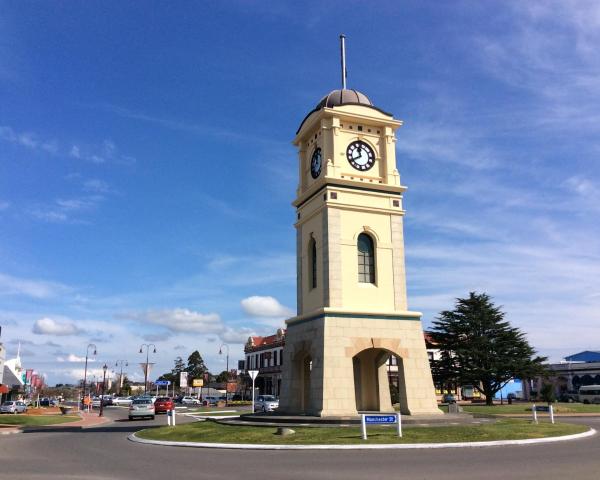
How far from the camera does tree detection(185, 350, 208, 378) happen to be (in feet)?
479

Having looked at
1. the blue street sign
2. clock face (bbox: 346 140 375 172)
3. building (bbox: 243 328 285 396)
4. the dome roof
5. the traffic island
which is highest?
the dome roof

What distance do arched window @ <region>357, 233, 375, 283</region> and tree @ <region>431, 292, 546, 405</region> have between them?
32.9m

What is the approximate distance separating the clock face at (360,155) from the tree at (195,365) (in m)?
125

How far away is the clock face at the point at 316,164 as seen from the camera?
30.6 m

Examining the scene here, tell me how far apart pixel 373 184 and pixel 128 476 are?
2001 centimetres

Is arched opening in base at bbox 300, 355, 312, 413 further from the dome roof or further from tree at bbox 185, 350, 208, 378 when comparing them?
tree at bbox 185, 350, 208, 378

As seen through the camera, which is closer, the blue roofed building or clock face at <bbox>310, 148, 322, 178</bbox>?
clock face at <bbox>310, 148, 322, 178</bbox>

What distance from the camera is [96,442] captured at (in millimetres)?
22953

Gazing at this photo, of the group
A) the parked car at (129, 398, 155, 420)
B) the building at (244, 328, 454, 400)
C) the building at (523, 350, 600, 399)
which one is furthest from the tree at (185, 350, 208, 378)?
the parked car at (129, 398, 155, 420)

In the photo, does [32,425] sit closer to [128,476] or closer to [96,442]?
[96,442]

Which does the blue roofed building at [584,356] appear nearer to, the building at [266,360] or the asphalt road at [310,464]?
the building at [266,360]

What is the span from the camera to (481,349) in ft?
189

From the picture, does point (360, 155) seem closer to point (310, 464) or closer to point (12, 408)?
point (310, 464)

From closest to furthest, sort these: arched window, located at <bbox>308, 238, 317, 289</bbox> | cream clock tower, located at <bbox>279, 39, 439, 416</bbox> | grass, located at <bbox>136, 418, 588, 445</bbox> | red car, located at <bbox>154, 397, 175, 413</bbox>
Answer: grass, located at <bbox>136, 418, 588, 445</bbox> → cream clock tower, located at <bbox>279, 39, 439, 416</bbox> → arched window, located at <bbox>308, 238, 317, 289</bbox> → red car, located at <bbox>154, 397, 175, 413</bbox>
